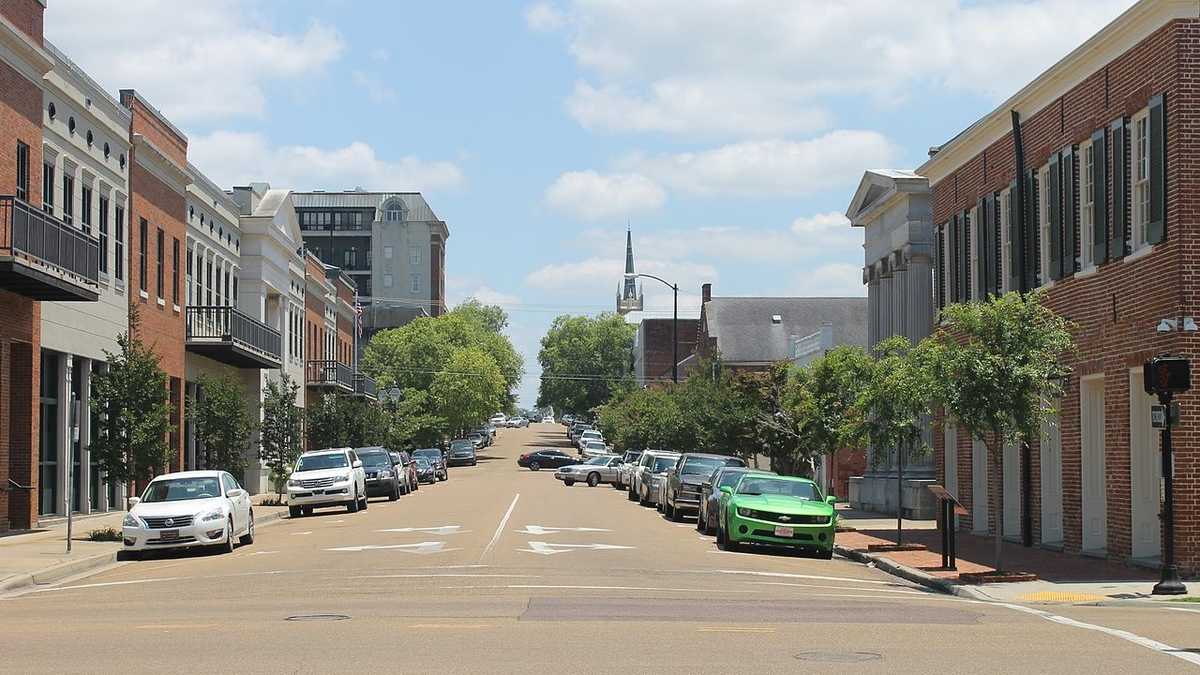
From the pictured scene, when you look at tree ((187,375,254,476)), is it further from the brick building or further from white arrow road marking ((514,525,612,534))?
the brick building

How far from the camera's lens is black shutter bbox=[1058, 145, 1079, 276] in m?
26.4

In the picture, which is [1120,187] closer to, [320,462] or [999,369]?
[999,369]

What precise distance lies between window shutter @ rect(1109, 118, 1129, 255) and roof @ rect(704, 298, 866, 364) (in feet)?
224

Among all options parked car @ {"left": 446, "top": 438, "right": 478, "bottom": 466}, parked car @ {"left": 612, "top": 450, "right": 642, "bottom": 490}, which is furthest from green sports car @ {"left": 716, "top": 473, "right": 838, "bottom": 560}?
parked car @ {"left": 446, "top": 438, "right": 478, "bottom": 466}

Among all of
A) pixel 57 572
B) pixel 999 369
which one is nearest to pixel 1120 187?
pixel 999 369

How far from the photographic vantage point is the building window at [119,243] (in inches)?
1515

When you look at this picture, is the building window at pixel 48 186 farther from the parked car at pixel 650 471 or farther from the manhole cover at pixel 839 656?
the manhole cover at pixel 839 656

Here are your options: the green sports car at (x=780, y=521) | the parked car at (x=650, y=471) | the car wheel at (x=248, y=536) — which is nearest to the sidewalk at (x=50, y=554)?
the car wheel at (x=248, y=536)

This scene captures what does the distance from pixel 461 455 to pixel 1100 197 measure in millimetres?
77651

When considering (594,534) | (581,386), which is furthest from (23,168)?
(581,386)

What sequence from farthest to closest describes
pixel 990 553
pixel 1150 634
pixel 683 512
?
pixel 683 512
pixel 990 553
pixel 1150 634

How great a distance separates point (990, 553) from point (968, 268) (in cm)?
831

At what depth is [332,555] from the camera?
83.8ft

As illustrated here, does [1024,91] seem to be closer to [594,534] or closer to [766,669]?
[594,534]
